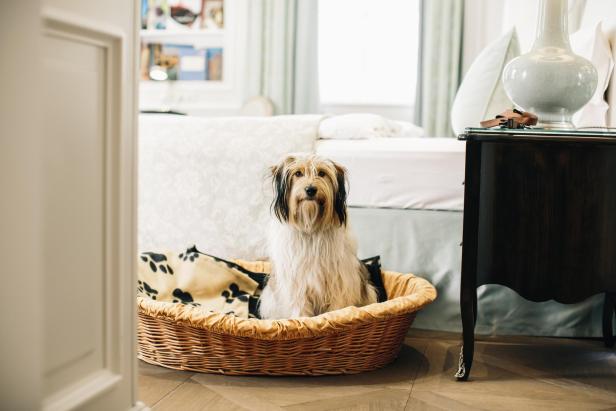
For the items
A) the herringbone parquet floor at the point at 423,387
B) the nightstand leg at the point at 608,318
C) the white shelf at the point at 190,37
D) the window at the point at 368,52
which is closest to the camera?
the herringbone parquet floor at the point at 423,387

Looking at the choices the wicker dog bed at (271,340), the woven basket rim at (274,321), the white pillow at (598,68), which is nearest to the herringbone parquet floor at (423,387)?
the wicker dog bed at (271,340)

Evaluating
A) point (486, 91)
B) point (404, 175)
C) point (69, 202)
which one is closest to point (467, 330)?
point (404, 175)

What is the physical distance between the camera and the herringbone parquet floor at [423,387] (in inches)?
66.7

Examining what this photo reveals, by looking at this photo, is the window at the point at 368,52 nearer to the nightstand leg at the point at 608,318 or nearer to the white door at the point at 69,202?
the nightstand leg at the point at 608,318

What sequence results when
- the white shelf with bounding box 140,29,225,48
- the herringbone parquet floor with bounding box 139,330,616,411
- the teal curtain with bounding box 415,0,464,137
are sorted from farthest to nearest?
the white shelf with bounding box 140,29,225,48
the teal curtain with bounding box 415,0,464,137
the herringbone parquet floor with bounding box 139,330,616,411

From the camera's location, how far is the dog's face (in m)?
1.95

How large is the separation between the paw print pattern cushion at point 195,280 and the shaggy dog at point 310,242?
A: 13.2 inches

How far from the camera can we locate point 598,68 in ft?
8.21

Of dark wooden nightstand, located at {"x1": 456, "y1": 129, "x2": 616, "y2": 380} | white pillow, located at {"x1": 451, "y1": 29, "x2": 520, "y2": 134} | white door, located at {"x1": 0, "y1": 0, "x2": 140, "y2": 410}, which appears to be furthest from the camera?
white pillow, located at {"x1": 451, "y1": 29, "x2": 520, "y2": 134}

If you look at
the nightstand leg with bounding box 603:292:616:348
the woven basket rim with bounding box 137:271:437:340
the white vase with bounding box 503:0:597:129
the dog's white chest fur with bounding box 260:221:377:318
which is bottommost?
the nightstand leg with bounding box 603:292:616:348

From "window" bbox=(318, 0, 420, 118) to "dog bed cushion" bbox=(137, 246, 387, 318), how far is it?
11.3 feet

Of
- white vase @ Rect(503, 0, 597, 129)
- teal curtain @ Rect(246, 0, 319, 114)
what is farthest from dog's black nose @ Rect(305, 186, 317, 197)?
teal curtain @ Rect(246, 0, 319, 114)

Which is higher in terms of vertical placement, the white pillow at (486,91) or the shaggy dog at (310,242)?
the white pillow at (486,91)

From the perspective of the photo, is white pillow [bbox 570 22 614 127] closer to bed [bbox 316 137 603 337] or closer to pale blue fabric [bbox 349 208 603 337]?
bed [bbox 316 137 603 337]
